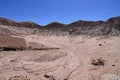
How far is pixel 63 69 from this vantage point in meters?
17.2

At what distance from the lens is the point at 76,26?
83.4 metres

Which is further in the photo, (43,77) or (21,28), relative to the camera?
(21,28)

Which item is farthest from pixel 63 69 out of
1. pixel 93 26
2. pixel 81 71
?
pixel 93 26

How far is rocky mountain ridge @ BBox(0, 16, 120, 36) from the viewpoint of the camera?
215 feet

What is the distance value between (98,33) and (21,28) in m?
43.9

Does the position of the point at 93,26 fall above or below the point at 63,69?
above

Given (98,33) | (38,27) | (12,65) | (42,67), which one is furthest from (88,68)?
(38,27)

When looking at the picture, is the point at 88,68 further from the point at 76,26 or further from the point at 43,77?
the point at 76,26

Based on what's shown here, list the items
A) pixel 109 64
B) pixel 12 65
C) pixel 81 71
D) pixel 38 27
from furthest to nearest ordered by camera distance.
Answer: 1. pixel 38 27
2. pixel 109 64
3. pixel 12 65
4. pixel 81 71

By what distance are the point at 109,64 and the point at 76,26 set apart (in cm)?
6510

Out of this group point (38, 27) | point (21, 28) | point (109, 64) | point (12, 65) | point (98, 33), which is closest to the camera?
point (12, 65)

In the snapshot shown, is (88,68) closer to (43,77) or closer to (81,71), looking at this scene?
(81,71)

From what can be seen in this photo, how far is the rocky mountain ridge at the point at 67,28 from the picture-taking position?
215 ft

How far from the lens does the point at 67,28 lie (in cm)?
8544
